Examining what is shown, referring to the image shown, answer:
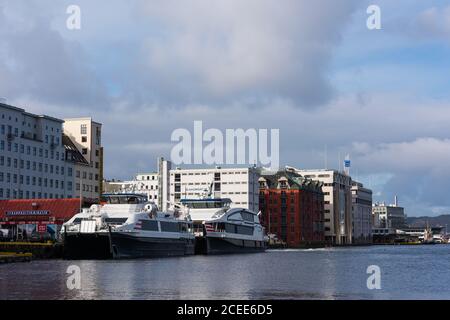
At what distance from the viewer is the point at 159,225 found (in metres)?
119

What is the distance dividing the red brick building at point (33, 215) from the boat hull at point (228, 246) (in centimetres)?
2620

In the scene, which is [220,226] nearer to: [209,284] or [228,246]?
[228,246]

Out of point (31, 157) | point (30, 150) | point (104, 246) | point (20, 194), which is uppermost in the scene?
point (30, 150)

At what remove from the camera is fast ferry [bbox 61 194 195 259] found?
10500cm

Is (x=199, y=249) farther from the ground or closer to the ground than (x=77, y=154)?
closer to the ground

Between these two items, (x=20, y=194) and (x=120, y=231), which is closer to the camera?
(x=120, y=231)

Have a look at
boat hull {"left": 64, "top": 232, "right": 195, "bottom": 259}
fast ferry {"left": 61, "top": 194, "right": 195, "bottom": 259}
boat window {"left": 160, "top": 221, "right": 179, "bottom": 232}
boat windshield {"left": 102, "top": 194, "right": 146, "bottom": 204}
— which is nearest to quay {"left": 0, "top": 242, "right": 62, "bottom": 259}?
fast ferry {"left": 61, "top": 194, "right": 195, "bottom": 259}

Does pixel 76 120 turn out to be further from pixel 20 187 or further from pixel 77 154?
pixel 20 187

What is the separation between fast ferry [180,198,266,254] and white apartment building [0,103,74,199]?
35.5 m

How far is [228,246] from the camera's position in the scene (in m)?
148

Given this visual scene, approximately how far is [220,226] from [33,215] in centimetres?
3612

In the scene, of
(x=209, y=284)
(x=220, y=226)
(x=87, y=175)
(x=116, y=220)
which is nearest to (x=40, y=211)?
(x=116, y=220)

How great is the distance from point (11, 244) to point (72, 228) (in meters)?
13.6
